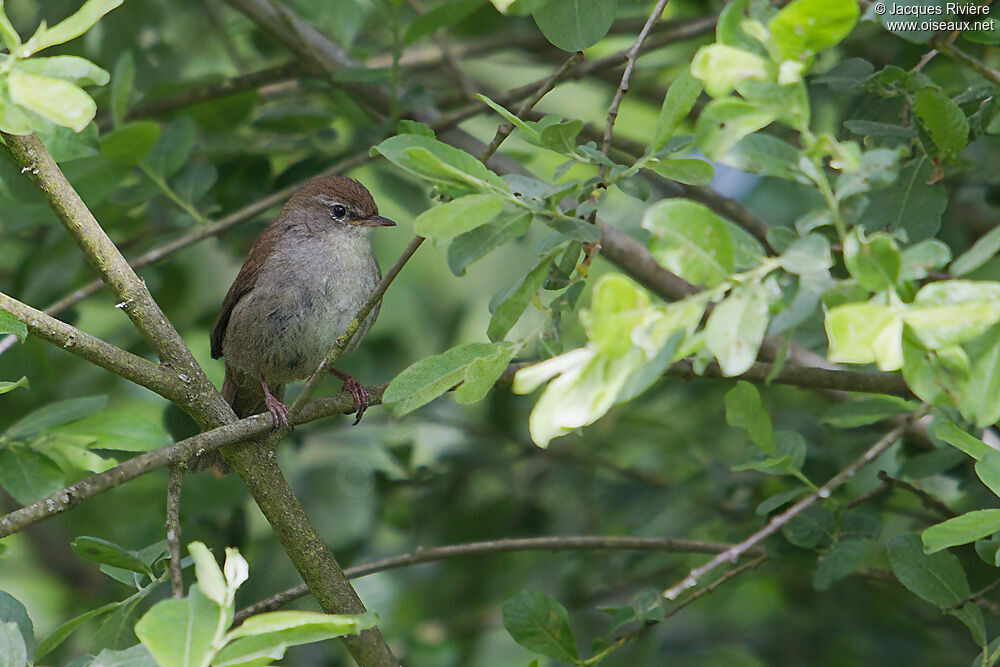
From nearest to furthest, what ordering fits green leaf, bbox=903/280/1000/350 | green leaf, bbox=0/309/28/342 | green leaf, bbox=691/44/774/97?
green leaf, bbox=903/280/1000/350 < green leaf, bbox=691/44/774/97 < green leaf, bbox=0/309/28/342

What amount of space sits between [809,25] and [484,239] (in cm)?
78

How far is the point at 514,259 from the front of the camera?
23.7 ft

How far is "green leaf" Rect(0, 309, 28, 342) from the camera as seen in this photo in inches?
88.3

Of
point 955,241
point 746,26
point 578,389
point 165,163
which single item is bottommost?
point 955,241

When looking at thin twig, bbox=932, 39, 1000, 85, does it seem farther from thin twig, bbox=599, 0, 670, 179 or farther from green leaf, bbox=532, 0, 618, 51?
green leaf, bbox=532, 0, 618, 51

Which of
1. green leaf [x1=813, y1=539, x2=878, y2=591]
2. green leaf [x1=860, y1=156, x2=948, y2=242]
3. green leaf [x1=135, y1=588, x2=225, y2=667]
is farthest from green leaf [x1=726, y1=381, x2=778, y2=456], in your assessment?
green leaf [x1=135, y1=588, x2=225, y2=667]

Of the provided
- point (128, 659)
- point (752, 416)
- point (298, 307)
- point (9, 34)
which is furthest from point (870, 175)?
point (298, 307)

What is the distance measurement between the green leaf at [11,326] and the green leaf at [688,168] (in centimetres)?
141

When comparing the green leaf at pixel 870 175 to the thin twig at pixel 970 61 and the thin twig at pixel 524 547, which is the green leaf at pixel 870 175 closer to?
the thin twig at pixel 970 61

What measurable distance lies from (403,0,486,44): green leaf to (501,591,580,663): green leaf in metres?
2.04

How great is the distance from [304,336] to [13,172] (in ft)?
4.41

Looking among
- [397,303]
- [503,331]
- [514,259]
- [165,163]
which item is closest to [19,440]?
[165,163]

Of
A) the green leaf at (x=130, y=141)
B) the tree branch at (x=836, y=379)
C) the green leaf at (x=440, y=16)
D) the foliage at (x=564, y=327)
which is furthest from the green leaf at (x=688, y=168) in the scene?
the green leaf at (x=130, y=141)

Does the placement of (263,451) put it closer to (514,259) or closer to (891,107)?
(891,107)
